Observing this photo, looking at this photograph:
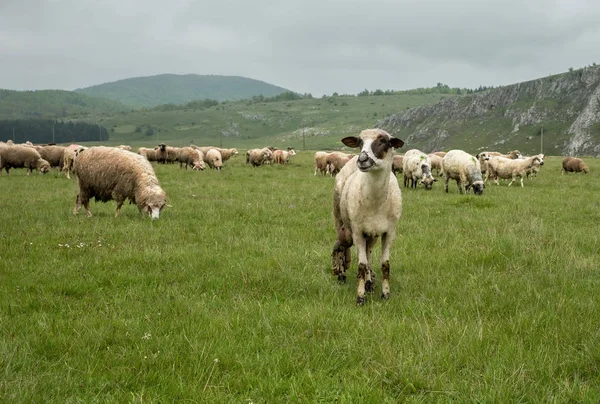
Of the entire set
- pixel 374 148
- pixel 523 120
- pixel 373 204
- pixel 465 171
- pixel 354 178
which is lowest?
pixel 373 204

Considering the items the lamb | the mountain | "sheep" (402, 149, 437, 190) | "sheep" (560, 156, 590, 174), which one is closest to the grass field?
the lamb

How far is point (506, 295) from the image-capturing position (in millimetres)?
5973

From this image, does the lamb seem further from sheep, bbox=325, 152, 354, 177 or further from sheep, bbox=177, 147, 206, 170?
sheep, bbox=177, 147, 206, 170

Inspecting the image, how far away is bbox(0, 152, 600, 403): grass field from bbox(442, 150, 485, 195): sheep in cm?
964

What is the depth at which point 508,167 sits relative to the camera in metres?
26.0

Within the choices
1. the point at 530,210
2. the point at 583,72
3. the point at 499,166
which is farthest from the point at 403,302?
the point at 583,72

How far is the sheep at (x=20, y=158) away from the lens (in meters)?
28.8

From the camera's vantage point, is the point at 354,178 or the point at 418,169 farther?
the point at 418,169

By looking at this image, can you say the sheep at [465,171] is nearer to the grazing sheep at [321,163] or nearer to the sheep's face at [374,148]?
the grazing sheep at [321,163]

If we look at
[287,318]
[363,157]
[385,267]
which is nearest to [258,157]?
[385,267]

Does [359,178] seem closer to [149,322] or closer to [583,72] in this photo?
[149,322]

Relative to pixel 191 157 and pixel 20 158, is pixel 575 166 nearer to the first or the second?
pixel 191 157

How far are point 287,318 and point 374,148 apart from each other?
246 cm

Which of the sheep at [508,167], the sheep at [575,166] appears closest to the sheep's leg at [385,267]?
the sheep at [508,167]
